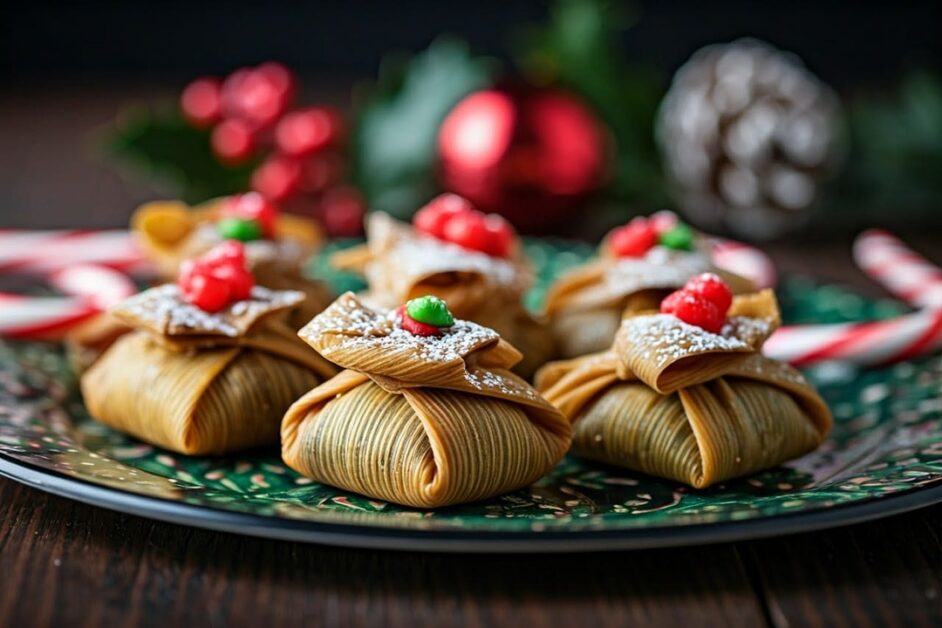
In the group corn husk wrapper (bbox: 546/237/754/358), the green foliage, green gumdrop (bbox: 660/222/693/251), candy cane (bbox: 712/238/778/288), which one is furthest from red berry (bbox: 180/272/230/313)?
the green foliage

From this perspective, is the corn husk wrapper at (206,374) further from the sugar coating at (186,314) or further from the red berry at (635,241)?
the red berry at (635,241)

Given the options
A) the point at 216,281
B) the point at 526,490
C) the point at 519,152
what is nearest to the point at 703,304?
the point at 526,490

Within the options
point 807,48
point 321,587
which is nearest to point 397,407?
point 321,587

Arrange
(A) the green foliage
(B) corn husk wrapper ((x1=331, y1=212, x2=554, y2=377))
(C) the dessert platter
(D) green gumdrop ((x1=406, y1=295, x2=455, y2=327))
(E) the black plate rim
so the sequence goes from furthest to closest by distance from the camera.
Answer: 1. (A) the green foliage
2. (B) corn husk wrapper ((x1=331, y1=212, x2=554, y2=377))
3. (D) green gumdrop ((x1=406, y1=295, x2=455, y2=327))
4. (C) the dessert platter
5. (E) the black plate rim

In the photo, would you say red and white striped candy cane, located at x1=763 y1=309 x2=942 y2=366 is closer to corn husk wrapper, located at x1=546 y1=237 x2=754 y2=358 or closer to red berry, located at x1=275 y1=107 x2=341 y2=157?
corn husk wrapper, located at x1=546 y1=237 x2=754 y2=358

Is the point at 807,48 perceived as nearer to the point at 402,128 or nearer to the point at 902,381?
the point at 402,128

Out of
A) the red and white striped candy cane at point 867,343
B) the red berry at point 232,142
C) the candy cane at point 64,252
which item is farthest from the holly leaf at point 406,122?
the red and white striped candy cane at point 867,343
